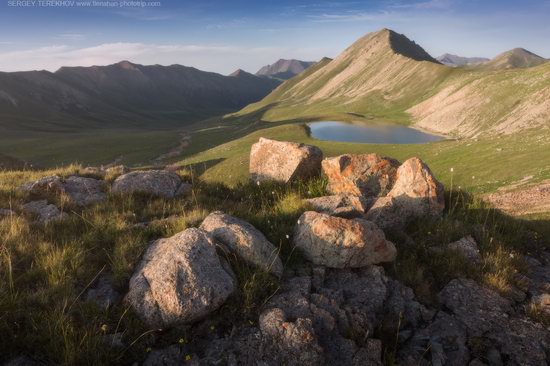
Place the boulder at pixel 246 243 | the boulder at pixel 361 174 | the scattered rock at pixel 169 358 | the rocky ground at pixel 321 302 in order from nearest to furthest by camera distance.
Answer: the scattered rock at pixel 169 358
the rocky ground at pixel 321 302
the boulder at pixel 246 243
the boulder at pixel 361 174

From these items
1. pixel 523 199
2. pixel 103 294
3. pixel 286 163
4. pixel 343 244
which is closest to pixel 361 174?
pixel 286 163

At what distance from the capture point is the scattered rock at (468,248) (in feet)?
29.4

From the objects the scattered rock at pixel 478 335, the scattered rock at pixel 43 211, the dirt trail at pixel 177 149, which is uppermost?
the scattered rock at pixel 43 211

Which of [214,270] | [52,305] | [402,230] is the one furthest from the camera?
[402,230]

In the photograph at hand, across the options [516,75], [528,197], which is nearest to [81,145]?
[528,197]

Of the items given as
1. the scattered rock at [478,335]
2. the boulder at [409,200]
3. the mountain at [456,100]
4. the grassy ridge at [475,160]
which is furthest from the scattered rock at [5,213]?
the mountain at [456,100]

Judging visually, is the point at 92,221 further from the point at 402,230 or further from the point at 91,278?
the point at 402,230

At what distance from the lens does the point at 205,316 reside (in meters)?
6.38

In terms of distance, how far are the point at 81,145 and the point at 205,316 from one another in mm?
118776

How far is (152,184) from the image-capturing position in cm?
1271

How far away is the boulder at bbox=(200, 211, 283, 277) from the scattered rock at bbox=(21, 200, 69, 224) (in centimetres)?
435

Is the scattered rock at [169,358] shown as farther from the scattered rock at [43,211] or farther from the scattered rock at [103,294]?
the scattered rock at [43,211]

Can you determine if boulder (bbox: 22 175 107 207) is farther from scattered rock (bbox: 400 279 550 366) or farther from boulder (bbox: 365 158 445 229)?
scattered rock (bbox: 400 279 550 366)

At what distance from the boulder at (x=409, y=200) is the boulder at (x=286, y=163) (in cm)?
345
